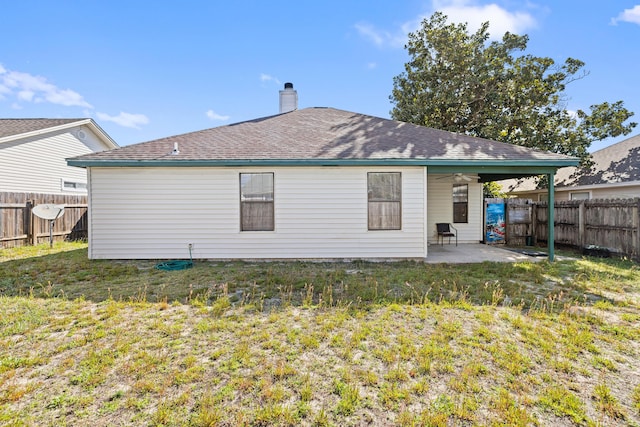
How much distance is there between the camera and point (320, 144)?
7.96m

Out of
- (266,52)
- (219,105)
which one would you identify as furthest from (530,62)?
(219,105)

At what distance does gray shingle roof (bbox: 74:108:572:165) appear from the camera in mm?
7300

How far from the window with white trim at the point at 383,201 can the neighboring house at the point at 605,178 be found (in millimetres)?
9141

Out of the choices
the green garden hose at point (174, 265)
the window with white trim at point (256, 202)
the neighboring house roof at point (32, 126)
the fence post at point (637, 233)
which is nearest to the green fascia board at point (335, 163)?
the window with white trim at point (256, 202)

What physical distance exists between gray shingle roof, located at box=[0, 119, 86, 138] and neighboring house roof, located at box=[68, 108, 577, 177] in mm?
8385

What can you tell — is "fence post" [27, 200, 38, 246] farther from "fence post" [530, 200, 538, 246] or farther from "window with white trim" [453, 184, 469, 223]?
"fence post" [530, 200, 538, 246]

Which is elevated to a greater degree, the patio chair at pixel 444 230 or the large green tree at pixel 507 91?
the large green tree at pixel 507 91

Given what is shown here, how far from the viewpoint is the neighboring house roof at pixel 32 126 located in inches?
468

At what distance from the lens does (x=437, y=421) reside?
2.11 m

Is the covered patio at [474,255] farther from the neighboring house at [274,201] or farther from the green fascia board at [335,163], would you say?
the green fascia board at [335,163]

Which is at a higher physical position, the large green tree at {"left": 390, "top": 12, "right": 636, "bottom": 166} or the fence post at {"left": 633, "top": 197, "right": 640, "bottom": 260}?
the large green tree at {"left": 390, "top": 12, "right": 636, "bottom": 166}

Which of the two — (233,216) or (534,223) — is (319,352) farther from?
(534,223)

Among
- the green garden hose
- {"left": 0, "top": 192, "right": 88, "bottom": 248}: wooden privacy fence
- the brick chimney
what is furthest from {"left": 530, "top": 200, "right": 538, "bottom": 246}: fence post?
{"left": 0, "top": 192, "right": 88, "bottom": 248}: wooden privacy fence

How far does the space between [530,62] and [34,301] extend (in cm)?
1850
